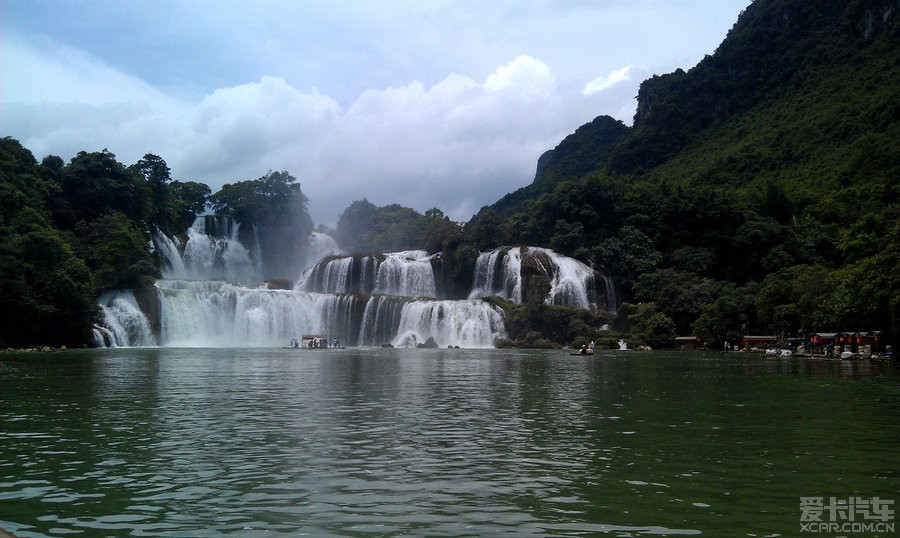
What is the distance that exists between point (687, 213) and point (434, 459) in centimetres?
6384

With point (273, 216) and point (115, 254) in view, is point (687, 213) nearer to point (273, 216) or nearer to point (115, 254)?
point (273, 216)

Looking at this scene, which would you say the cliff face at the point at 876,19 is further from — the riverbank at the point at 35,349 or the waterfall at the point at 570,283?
the riverbank at the point at 35,349

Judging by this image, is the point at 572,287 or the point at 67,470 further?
the point at 572,287

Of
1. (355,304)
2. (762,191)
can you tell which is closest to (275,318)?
(355,304)

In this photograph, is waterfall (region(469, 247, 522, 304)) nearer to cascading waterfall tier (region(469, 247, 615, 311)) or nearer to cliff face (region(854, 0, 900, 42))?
cascading waterfall tier (region(469, 247, 615, 311))

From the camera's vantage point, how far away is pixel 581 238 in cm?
6756

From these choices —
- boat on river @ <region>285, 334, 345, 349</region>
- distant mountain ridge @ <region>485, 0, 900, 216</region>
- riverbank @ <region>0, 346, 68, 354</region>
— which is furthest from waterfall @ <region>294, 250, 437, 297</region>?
distant mountain ridge @ <region>485, 0, 900, 216</region>

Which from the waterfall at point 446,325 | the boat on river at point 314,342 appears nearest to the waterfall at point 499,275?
the waterfall at point 446,325

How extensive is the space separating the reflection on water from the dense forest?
19149mm

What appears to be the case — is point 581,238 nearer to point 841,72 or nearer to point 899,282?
point 899,282

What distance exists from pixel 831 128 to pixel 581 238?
114 feet

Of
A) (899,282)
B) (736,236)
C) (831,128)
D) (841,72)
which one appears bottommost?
(899,282)

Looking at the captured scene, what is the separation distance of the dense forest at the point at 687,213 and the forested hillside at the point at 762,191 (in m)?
0.20

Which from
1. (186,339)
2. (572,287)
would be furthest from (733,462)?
(572,287)
